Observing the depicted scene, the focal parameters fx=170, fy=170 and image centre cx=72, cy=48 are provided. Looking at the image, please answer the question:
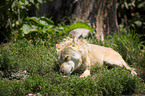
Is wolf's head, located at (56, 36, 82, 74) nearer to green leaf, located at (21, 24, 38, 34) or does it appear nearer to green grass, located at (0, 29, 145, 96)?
green grass, located at (0, 29, 145, 96)

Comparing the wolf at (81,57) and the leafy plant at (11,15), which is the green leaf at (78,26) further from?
the wolf at (81,57)

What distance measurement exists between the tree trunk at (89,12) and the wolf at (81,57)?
249 centimetres

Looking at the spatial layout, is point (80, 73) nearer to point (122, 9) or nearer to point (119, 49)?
point (119, 49)

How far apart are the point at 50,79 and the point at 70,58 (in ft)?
2.41

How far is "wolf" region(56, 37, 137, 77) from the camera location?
3.87m

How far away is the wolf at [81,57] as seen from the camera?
3.87 meters

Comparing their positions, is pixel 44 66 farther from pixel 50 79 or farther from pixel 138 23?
pixel 138 23

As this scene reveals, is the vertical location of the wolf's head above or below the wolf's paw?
above

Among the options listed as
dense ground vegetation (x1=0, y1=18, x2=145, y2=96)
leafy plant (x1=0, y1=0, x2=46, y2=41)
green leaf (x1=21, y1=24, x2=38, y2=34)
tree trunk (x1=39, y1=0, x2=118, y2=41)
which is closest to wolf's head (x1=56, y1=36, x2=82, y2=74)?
dense ground vegetation (x1=0, y1=18, x2=145, y2=96)

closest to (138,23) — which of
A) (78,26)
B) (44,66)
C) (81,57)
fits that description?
(78,26)

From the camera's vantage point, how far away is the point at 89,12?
767 cm

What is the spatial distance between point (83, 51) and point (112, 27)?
452 centimetres

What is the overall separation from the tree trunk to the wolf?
2.49 m

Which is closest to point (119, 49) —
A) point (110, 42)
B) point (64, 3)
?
point (110, 42)
